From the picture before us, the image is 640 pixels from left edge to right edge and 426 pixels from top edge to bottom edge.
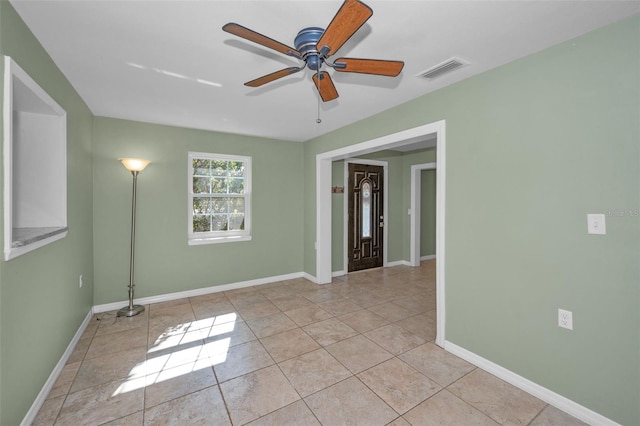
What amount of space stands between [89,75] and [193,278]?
2765mm

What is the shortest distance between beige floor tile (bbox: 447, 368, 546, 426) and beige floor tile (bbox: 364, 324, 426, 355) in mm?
562

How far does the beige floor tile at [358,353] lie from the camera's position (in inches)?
94.1

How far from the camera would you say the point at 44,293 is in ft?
6.57

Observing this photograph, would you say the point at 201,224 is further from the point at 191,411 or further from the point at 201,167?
the point at 191,411

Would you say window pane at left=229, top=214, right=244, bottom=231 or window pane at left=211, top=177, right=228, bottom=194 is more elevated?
window pane at left=211, top=177, right=228, bottom=194

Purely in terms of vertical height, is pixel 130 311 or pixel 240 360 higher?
pixel 130 311

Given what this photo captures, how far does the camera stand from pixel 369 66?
1.62 meters

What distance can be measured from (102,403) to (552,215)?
3.42 m

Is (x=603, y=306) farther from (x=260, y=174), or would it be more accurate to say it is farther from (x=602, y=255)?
(x=260, y=174)

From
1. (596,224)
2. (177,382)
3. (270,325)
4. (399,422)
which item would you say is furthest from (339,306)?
(596,224)

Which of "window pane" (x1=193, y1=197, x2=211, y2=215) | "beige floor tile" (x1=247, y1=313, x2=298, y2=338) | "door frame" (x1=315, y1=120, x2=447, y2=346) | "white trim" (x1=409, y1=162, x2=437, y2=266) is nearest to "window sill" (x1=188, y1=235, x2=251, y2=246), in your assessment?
"window pane" (x1=193, y1=197, x2=211, y2=215)

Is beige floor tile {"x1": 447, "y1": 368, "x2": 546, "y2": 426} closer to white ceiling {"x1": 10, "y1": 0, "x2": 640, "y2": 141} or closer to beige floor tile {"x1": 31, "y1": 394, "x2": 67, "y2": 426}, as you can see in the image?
→ white ceiling {"x1": 10, "y1": 0, "x2": 640, "y2": 141}

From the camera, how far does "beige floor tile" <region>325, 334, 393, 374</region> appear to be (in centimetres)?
239

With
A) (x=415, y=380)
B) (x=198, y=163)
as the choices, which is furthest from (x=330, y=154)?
(x=415, y=380)
